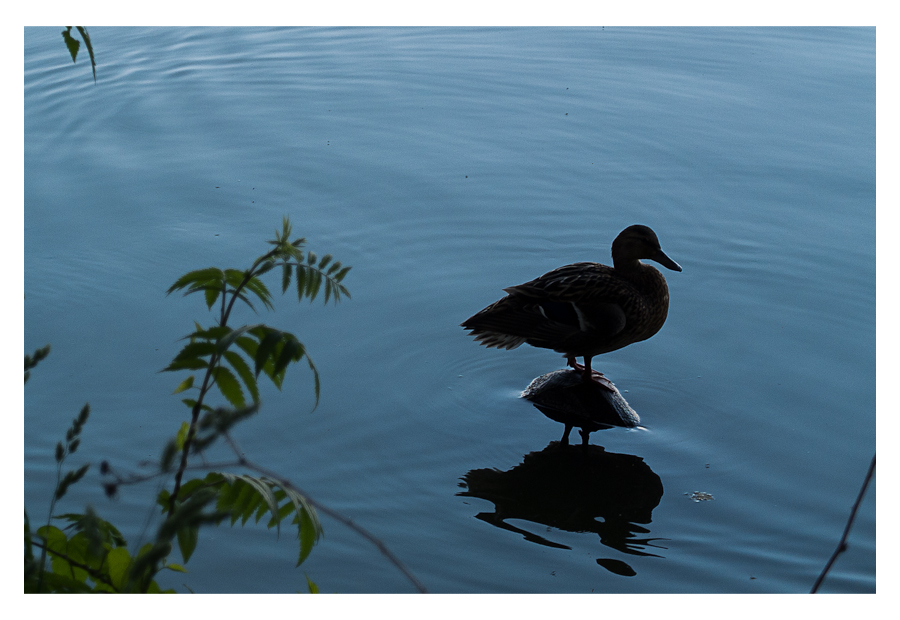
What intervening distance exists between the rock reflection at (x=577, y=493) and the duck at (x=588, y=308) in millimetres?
569

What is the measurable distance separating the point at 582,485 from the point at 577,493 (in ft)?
0.23

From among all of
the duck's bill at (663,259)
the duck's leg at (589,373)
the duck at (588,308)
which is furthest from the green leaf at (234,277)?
the duck's bill at (663,259)

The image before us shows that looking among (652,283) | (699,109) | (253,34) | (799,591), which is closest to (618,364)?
(652,283)

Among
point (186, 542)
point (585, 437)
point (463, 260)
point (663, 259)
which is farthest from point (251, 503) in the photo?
point (463, 260)

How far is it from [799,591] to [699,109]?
6010mm

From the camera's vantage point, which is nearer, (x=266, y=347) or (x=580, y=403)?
(x=266, y=347)

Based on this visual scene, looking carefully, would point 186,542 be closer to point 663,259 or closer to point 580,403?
point 580,403

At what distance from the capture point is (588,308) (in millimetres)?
4453

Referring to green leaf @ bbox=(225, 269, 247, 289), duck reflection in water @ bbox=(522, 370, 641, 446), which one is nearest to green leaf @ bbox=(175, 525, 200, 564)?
green leaf @ bbox=(225, 269, 247, 289)

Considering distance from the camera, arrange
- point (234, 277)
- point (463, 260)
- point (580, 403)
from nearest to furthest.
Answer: point (234, 277), point (580, 403), point (463, 260)

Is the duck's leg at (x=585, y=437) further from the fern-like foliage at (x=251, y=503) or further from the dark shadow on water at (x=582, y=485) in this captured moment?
the fern-like foliage at (x=251, y=503)

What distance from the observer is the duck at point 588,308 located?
4.46 metres

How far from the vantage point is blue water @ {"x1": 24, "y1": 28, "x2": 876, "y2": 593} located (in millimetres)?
3732

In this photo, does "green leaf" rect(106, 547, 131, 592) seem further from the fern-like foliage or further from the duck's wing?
the duck's wing
